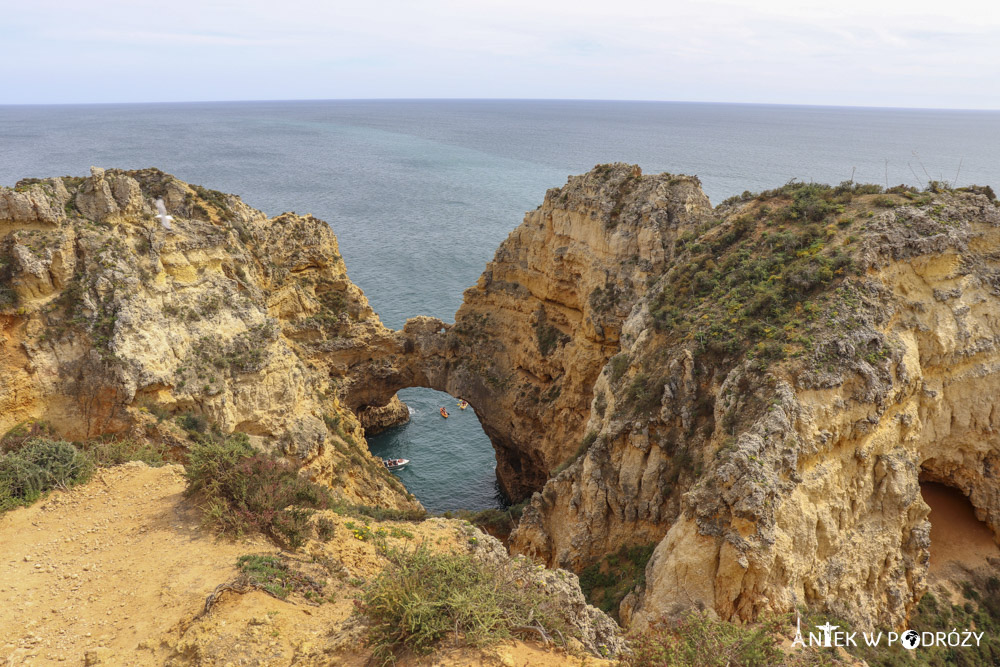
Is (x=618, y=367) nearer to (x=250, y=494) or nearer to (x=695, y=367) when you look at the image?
(x=695, y=367)

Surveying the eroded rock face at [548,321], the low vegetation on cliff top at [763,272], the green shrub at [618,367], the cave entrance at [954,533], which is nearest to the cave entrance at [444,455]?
the eroded rock face at [548,321]

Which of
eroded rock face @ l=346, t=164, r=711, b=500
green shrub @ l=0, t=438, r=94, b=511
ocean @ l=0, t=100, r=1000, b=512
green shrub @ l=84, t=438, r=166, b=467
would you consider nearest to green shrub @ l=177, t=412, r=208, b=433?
green shrub @ l=84, t=438, r=166, b=467

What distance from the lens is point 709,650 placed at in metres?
9.60

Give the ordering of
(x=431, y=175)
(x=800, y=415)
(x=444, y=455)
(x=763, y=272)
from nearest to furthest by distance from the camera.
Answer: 1. (x=800, y=415)
2. (x=763, y=272)
3. (x=444, y=455)
4. (x=431, y=175)

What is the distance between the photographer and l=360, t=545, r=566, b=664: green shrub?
361 inches

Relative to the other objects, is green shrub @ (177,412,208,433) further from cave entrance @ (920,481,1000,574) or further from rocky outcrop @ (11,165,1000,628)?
cave entrance @ (920,481,1000,574)

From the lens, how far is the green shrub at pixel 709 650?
9.38 meters

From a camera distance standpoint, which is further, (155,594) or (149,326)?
(149,326)

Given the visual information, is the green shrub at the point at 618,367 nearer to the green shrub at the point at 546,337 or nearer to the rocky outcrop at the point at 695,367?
the rocky outcrop at the point at 695,367

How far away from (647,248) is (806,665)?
2298cm

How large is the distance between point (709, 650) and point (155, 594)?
1062 centimetres

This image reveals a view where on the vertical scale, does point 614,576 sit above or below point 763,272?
below

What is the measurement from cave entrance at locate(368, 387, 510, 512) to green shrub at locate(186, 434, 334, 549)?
21751 millimetres
